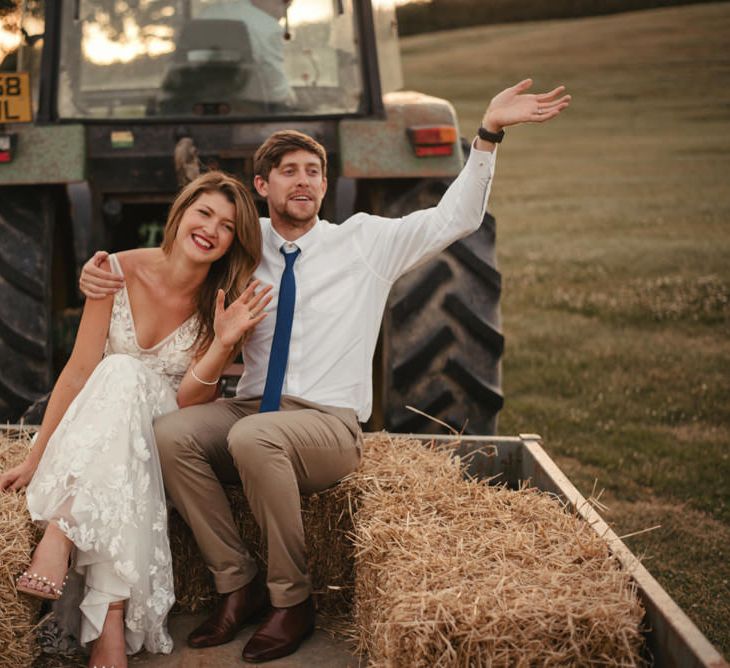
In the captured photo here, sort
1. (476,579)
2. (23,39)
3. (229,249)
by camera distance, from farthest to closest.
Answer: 1. (23,39)
2. (229,249)
3. (476,579)

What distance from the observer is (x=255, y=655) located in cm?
274

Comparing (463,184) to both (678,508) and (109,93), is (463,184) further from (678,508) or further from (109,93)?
(678,508)

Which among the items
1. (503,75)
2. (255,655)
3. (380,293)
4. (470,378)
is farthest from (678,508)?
(503,75)

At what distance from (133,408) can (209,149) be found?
138cm

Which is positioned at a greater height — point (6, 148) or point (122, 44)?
point (122, 44)

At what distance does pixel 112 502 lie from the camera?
2719 mm

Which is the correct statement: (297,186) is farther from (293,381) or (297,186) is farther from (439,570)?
(439,570)

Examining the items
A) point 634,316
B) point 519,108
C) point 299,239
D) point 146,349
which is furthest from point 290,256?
point 634,316

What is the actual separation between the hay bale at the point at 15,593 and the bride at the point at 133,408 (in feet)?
0.12

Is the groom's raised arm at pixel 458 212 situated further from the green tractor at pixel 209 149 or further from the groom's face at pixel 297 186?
the green tractor at pixel 209 149

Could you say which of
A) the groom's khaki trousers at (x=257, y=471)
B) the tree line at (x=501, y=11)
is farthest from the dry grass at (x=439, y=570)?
the tree line at (x=501, y=11)

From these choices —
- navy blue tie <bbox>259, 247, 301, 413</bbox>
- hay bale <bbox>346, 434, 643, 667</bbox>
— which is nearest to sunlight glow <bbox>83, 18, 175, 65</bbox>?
navy blue tie <bbox>259, 247, 301, 413</bbox>

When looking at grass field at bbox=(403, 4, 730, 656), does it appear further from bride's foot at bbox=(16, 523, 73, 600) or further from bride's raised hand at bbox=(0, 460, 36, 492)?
bride's raised hand at bbox=(0, 460, 36, 492)

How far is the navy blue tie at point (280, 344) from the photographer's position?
3062mm
